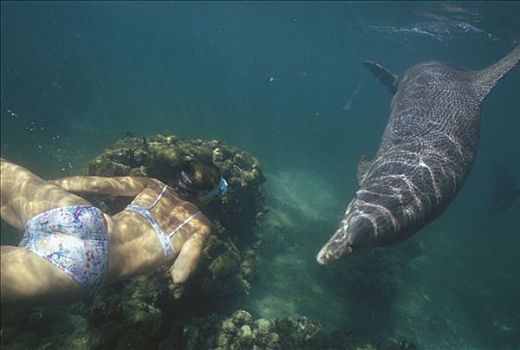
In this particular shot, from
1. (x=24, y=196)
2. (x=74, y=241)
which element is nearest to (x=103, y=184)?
(x=24, y=196)

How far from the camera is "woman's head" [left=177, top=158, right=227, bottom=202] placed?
5.28m

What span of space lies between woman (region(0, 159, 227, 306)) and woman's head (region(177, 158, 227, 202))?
0.01 metres

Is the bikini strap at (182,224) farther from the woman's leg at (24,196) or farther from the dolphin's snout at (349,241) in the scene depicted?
the dolphin's snout at (349,241)

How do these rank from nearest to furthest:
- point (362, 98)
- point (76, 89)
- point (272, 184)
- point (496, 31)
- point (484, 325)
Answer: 1. point (484, 325)
2. point (272, 184)
3. point (496, 31)
4. point (76, 89)
5. point (362, 98)

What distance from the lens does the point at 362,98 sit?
172 metres

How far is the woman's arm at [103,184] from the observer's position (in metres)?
5.69

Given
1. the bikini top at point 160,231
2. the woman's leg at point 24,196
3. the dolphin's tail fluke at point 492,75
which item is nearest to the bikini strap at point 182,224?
the bikini top at point 160,231

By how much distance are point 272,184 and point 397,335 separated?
9594 millimetres

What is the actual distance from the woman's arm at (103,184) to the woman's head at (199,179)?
2.61ft

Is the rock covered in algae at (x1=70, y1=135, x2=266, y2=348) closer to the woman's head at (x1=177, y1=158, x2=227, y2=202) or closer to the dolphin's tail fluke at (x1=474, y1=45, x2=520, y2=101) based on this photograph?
the woman's head at (x1=177, y1=158, x2=227, y2=202)

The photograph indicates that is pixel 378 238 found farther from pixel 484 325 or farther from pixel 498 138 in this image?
pixel 498 138

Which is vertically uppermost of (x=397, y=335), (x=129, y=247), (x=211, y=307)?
(x=129, y=247)

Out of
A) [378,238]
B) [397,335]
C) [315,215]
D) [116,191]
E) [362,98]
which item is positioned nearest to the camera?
[378,238]

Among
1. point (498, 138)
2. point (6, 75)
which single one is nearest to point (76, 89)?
point (6, 75)
